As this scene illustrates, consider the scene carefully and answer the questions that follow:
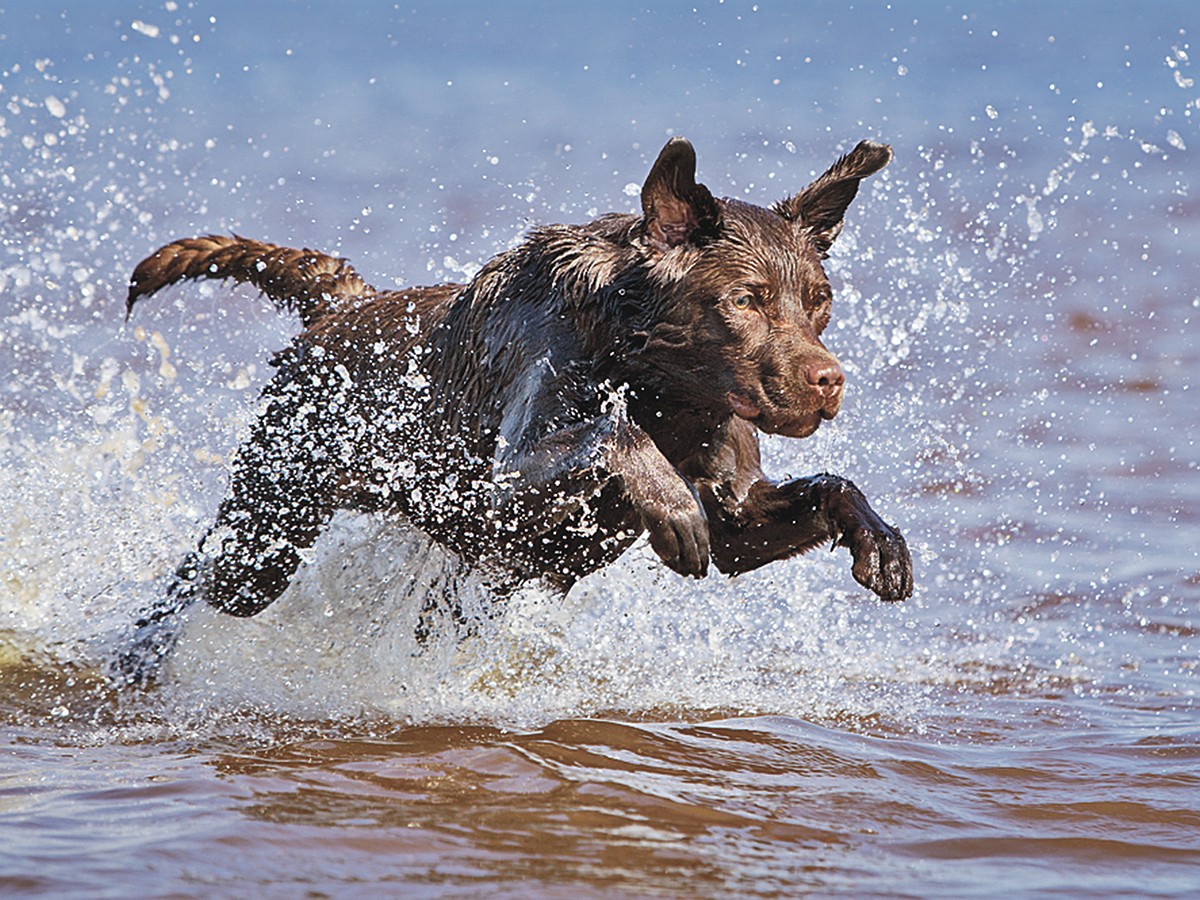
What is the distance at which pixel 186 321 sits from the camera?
1124cm

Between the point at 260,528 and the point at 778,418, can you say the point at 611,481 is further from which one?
the point at 260,528

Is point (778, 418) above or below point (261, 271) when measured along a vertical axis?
below

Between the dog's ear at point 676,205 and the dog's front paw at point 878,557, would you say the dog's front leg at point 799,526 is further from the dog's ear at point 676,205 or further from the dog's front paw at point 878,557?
the dog's ear at point 676,205

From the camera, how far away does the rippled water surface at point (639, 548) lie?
3.79 m

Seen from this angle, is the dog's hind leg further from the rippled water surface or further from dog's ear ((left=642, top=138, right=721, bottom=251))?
dog's ear ((left=642, top=138, right=721, bottom=251))

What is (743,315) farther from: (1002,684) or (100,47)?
(100,47)

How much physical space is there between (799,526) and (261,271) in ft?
7.81

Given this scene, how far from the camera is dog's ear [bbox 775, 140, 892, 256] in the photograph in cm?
476

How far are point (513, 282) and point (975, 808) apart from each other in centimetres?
209

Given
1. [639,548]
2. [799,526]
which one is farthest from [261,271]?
[799,526]

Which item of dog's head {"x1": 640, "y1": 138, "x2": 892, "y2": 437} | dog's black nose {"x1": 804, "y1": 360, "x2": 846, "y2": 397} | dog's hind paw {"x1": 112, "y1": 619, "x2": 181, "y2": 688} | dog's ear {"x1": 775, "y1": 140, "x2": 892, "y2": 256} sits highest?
dog's ear {"x1": 775, "y1": 140, "x2": 892, "y2": 256}

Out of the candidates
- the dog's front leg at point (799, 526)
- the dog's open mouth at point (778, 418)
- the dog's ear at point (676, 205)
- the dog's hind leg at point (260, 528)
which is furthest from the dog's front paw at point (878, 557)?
the dog's hind leg at point (260, 528)

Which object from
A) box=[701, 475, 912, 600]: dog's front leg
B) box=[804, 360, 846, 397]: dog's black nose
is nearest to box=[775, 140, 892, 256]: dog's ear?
box=[804, 360, 846, 397]: dog's black nose

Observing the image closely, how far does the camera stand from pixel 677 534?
422cm
